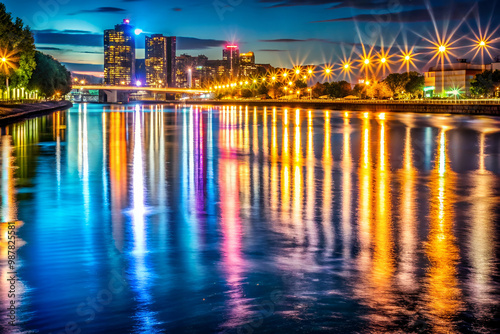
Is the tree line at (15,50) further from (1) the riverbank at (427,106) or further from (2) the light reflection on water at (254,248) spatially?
(2) the light reflection on water at (254,248)

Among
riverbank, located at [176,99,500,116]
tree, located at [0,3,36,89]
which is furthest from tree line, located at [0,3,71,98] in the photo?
riverbank, located at [176,99,500,116]

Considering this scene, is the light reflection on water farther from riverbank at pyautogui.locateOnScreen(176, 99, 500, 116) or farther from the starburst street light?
the starburst street light

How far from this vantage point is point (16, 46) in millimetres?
86500

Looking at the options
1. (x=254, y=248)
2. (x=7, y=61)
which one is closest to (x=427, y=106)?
(x=7, y=61)

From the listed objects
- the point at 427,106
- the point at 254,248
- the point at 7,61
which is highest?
the point at 7,61

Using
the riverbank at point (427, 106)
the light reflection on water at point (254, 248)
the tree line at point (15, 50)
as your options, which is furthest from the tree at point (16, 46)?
the light reflection on water at point (254, 248)

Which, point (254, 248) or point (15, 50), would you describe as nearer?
point (254, 248)

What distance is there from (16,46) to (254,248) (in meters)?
85.3

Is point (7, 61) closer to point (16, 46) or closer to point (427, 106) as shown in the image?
point (16, 46)

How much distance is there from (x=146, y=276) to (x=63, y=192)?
7.21m

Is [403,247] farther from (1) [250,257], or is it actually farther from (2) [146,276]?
(2) [146,276]

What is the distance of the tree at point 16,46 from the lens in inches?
3190

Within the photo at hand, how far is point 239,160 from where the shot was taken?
20906 millimetres

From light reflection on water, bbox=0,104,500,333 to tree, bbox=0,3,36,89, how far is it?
225 ft
